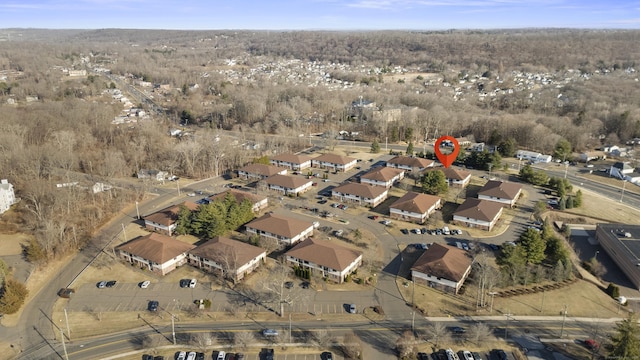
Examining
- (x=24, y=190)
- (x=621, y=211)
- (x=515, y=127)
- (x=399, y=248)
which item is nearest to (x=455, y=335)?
(x=399, y=248)

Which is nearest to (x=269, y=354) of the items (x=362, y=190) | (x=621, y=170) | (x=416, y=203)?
(x=416, y=203)

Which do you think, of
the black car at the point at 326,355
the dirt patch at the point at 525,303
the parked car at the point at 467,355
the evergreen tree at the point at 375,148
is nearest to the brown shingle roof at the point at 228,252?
the black car at the point at 326,355

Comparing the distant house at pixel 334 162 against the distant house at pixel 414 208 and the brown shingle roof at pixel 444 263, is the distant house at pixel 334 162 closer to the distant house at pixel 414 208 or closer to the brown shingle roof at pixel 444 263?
the distant house at pixel 414 208

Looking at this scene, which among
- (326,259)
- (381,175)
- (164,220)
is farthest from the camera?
(381,175)

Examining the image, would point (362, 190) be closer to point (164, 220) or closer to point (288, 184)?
point (288, 184)

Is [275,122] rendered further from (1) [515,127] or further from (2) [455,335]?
(2) [455,335]

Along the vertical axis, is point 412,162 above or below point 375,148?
below

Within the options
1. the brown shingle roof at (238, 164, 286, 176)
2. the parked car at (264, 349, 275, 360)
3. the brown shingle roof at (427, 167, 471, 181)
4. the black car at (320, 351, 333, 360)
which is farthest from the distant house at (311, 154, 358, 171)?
the parked car at (264, 349, 275, 360)
